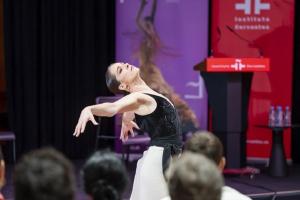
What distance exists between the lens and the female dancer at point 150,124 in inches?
115

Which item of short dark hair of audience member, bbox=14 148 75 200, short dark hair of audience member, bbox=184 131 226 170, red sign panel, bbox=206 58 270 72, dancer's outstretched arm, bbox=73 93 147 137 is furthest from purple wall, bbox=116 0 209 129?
short dark hair of audience member, bbox=14 148 75 200

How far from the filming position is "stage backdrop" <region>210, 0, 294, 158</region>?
246 inches

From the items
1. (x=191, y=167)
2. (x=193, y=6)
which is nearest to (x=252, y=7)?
(x=193, y=6)

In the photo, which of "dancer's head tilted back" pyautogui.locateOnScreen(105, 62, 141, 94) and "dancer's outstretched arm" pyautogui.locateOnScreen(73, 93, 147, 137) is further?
"dancer's head tilted back" pyautogui.locateOnScreen(105, 62, 141, 94)

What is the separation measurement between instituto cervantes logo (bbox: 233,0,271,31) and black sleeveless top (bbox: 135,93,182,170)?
353cm

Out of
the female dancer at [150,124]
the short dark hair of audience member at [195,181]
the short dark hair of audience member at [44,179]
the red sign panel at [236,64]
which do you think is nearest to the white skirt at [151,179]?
the female dancer at [150,124]

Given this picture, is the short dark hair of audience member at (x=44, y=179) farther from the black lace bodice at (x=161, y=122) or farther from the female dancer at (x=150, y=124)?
the black lace bodice at (x=161, y=122)

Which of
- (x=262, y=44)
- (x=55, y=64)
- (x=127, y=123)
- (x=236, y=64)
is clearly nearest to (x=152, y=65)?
(x=55, y=64)

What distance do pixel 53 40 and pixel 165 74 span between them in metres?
1.44

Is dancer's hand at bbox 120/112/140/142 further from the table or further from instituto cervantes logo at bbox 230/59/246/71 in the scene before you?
the table

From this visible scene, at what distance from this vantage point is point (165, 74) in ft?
21.3

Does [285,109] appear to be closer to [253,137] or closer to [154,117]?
[253,137]

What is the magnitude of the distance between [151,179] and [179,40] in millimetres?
3726

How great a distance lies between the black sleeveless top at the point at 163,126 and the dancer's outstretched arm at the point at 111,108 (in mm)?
104
